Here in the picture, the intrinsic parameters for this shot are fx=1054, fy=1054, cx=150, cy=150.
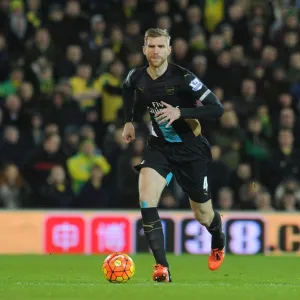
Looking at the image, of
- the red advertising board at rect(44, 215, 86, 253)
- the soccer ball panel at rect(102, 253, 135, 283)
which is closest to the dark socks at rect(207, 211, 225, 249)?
the soccer ball panel at rect(102, 253, 135, 283)

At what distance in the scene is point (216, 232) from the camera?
31.7 ft

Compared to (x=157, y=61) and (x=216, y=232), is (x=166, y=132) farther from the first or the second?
(x=216, y=232)

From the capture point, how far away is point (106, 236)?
13281mm

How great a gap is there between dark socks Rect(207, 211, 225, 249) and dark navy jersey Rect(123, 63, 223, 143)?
88 centimetres

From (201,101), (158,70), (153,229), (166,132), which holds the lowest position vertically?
(153,229)

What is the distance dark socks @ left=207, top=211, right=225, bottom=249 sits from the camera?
9.55 meters

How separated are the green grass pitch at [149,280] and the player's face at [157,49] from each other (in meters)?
1.83

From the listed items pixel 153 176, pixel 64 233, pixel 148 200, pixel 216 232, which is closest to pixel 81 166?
pixel 64 233

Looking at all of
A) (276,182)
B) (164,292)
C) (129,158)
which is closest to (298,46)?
(276,182)

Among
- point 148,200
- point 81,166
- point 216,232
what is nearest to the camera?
point 148,200

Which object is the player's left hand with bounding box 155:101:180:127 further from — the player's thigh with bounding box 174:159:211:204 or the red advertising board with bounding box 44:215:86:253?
the red advertising board with bounding box 44:215:86:253

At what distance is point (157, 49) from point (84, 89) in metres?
6.29

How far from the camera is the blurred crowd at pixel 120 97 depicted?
14.0 m

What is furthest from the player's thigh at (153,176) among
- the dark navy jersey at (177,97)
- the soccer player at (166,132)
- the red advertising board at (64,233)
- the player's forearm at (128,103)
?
the red advertising board at (64,233)
